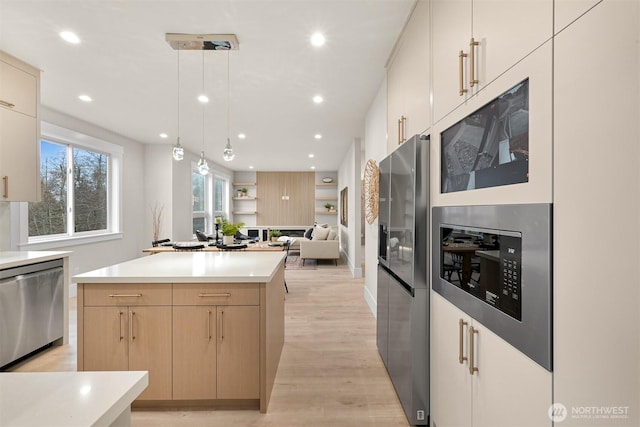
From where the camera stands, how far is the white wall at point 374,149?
3.35m

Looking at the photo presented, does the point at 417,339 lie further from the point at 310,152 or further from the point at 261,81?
the point at 310,152

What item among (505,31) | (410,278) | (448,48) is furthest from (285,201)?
(505,31)

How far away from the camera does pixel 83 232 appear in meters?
4.97

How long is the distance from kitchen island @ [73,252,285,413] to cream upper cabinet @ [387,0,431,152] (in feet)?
4.64

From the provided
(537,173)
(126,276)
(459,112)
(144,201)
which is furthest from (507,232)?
(144,201)

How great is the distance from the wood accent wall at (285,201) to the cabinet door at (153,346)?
8694 mm

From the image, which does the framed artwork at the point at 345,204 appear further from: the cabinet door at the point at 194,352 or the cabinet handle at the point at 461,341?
the cabinet handle at the point at 461,341

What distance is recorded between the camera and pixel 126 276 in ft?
6.24

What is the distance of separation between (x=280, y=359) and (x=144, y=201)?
5246mm

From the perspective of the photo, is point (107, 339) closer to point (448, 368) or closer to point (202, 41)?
point (448, 368)

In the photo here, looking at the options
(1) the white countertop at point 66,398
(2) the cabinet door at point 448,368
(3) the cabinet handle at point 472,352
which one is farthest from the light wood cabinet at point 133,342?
(3) the cabinet handle at point 472,352

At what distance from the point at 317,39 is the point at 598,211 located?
7.58 ft

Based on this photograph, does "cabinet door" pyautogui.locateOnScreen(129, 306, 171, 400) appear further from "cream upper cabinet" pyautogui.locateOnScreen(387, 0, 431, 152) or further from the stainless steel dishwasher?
"cream upper cabinet" pyautogui.locateOnScreen(387, 0, 431, 152)

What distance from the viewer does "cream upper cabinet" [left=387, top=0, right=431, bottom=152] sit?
1.86 metres
